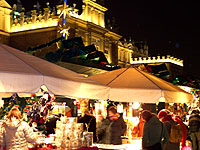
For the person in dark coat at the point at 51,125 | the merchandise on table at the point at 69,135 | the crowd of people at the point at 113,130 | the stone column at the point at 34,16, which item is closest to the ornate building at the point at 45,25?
the stone column at the point at 34,16

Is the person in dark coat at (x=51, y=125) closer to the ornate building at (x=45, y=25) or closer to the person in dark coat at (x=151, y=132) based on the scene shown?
the person in dark coat at (x=151, y=132)

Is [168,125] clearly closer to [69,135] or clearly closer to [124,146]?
[124,146]

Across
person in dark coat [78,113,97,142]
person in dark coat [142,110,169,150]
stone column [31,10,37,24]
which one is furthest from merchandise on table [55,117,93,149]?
stone column [31,10,37,24]

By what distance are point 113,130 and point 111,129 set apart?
48 millimetres

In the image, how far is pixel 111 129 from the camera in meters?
6.86

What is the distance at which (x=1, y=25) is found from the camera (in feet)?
83.5

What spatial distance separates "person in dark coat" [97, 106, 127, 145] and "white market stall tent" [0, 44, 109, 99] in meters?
1.93

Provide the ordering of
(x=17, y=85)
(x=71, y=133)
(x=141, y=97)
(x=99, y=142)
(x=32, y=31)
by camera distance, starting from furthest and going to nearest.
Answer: (x=32, y=31)
(x=99, y=142)
(x=141, y=97)
(x=71, y=133)
(x=17, y=85)

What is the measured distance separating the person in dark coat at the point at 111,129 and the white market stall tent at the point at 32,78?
1928 millimetres

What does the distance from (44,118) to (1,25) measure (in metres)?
18.7

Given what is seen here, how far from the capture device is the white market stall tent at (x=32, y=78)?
3971mm

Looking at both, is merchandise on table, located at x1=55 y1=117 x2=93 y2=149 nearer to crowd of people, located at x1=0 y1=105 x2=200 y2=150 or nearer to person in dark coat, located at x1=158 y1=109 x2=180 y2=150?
crowd of people, located at x1=0 y1=105 x2=200 y2=150

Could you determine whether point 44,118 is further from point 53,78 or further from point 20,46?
point 20,46

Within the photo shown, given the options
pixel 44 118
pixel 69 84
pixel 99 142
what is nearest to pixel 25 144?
pixel 69 84
